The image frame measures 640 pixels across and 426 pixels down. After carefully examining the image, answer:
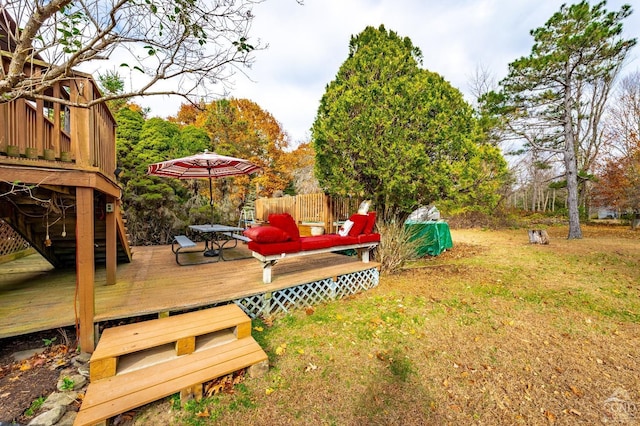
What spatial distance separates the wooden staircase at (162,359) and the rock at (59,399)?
1.29 ft

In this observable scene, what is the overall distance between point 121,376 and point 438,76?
23.7ft

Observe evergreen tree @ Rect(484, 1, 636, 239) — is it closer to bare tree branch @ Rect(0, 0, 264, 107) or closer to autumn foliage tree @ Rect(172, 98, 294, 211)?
bare tree branch @ Rect(0, 0, 264, 107)

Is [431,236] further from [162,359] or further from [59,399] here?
[59,399]

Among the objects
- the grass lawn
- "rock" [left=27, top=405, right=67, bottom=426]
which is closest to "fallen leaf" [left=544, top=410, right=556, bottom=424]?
the grass lawn

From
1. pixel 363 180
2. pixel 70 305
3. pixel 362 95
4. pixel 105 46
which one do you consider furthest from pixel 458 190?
pixel 70 305

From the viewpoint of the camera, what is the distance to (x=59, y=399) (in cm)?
209

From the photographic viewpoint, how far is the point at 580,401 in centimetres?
216

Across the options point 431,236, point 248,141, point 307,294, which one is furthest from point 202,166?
point 248,141

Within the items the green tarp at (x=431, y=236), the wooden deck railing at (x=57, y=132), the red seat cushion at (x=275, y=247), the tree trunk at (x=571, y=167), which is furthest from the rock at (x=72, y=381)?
the tree trunk at (x=571, y=167)

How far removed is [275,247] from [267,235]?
0.22 meters

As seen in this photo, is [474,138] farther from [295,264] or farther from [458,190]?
[295,264]

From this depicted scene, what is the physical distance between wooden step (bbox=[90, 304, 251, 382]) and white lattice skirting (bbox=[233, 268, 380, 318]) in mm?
653

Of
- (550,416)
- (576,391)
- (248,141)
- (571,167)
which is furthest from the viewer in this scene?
(248,141)

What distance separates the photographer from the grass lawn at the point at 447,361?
204 cm
